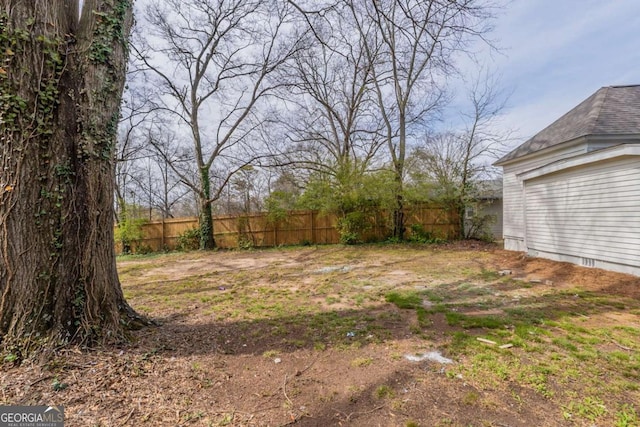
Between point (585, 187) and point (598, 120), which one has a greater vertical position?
point (598, 120)

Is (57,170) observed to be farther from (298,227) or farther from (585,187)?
(298,227)

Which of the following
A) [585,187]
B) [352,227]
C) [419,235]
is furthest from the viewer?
[419,235]

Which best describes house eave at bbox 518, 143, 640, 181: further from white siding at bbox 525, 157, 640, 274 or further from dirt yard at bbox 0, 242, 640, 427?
dirt yard at bbox 0, 242, 640, 427

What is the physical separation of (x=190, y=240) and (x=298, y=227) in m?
4.83

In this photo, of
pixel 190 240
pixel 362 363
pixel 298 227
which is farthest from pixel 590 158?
pixel 190 240

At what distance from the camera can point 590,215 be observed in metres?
5.95

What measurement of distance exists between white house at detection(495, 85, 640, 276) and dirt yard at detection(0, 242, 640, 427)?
49.8 inches

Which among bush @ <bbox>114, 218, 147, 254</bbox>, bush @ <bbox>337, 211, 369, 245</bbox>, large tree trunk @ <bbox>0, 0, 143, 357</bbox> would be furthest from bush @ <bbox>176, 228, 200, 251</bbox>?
large tree trunk @ <bbox>0, 0, 143, 357</bbox>

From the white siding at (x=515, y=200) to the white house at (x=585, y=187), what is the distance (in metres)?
0.03

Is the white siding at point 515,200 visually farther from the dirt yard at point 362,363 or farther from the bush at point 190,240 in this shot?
the bush at point 190,240

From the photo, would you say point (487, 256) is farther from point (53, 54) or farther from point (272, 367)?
point (53, 54)

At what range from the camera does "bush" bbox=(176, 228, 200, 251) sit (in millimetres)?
12227

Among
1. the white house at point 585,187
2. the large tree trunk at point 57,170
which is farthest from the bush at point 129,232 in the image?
the white house at point 585,187

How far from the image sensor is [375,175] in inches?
432
